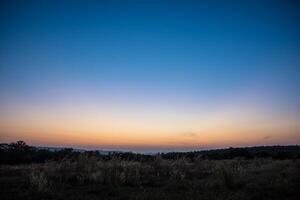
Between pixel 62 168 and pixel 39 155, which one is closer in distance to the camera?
pixel 62 168

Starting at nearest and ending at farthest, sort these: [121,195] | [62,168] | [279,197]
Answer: [279,197], [121,195], [62,168]

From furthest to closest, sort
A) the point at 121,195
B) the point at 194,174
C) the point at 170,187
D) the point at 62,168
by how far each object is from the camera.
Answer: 1. the point at 62,168
2. the point at 194,174
3. the point at 170,187
4. the point at 121,195

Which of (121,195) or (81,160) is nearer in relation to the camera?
(121,195)

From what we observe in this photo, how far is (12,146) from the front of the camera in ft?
197

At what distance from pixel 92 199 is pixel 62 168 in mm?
10069

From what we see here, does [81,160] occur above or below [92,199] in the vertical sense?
above

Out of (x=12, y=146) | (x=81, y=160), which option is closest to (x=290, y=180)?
(x=81, y=160)

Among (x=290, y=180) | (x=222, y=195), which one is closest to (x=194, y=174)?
(x=290, y=180)

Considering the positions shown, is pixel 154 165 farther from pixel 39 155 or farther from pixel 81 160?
pixel 39 155

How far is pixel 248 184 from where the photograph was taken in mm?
14742

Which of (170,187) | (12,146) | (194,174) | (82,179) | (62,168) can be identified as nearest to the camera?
(170,187)

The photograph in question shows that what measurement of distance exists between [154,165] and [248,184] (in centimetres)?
792

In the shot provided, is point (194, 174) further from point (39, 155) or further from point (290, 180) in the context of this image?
point (39, 155)

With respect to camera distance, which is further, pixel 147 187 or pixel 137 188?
pixel 147 187
